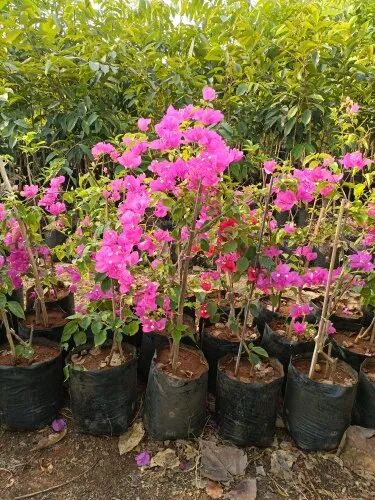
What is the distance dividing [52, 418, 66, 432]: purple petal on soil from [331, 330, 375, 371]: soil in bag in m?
1.28

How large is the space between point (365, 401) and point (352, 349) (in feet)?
0.97

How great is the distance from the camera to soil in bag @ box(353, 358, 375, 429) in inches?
68.6

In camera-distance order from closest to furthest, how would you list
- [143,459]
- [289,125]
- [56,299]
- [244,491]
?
[244,491], [143,459], [56,299], [289,125]

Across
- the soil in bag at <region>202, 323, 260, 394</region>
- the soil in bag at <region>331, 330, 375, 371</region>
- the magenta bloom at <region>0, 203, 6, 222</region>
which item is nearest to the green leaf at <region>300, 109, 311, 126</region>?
the soil in bag at <region>331, 330, 375, 371</region>

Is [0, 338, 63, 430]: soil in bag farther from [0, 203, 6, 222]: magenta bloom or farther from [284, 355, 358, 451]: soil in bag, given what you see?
[284, 355, 358, 451]: soil in bag

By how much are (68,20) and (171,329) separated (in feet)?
8.81

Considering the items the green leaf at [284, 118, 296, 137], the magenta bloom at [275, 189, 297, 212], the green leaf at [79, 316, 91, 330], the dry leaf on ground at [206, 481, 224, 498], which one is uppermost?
the green leaf at [284, 118, 296, 137]

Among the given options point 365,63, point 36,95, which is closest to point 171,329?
point 36,95

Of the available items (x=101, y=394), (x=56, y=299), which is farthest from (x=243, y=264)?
(x=56, y=299)

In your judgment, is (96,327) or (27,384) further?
(27,384)

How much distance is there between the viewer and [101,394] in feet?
5.50

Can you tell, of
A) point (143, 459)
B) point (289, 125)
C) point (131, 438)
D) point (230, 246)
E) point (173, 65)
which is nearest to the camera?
point (230, 246)

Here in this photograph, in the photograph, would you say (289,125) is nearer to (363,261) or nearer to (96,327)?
(363,261)

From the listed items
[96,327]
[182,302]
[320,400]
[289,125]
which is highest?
[289,125]
